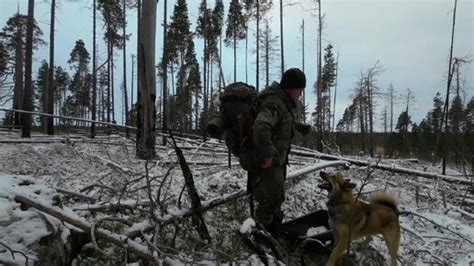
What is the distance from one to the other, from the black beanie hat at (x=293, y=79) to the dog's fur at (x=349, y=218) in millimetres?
1076

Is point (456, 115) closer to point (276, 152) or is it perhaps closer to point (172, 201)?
point (172, 201)

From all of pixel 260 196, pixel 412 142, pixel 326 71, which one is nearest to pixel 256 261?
pixel 260 196

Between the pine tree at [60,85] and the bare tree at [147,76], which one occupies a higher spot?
the pine tree at [60,85]

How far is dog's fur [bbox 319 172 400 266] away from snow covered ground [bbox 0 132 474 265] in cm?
98

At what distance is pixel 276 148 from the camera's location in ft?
15.0

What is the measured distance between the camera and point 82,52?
5016cm

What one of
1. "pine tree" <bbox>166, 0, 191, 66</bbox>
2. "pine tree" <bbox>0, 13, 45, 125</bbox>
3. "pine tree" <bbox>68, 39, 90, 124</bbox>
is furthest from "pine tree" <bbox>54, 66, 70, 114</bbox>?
"pine tree" <bbox>166, 0, 191, 66</bbox>

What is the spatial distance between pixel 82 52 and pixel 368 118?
3799 cm

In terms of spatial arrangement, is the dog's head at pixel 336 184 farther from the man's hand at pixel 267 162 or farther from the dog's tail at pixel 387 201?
the dog's tail at pixel 387 201

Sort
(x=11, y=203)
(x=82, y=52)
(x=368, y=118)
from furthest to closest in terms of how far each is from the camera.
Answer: (x=368, y=118)
(x=82, y=52)
(x=11, y=203)

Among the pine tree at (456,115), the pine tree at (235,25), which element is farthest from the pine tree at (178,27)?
the pine tree at (456,115)

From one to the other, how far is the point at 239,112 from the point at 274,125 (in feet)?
1.37

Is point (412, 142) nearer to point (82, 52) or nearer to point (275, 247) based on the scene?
point (82, 52)

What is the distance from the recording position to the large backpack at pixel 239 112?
14.5ft
